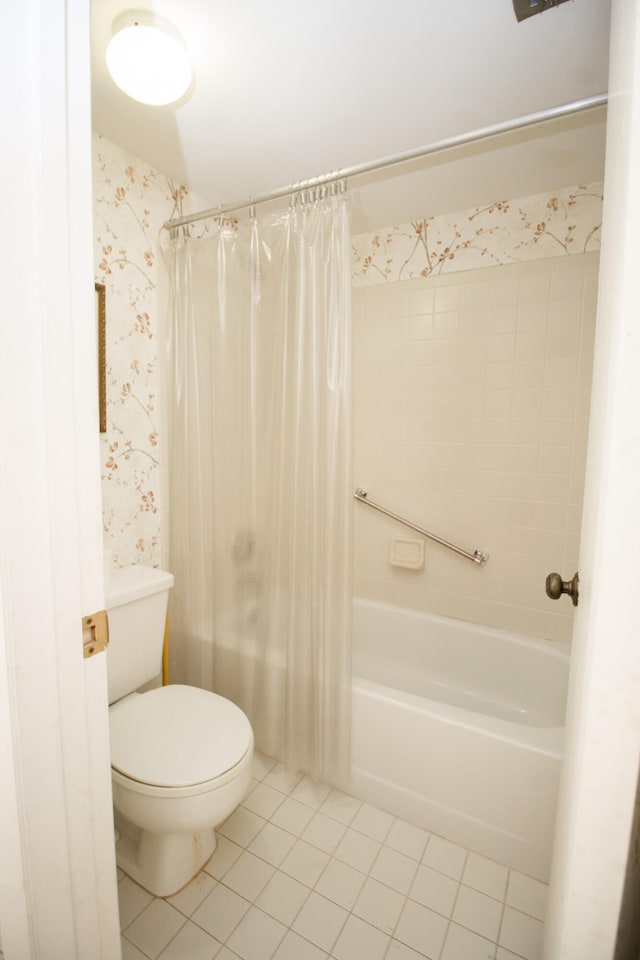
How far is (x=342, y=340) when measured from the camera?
1.38 meters

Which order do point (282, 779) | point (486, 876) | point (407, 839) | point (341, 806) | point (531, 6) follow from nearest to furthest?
point (531, 6) → point (486, 876) → point (407, 839) → point (341, 806) → point (282, 779)

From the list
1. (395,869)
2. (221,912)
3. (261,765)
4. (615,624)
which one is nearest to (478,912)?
(395,869)

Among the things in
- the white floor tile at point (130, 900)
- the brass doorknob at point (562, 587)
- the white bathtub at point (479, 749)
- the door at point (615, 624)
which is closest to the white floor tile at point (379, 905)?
the white bathtub at point (479, 749)

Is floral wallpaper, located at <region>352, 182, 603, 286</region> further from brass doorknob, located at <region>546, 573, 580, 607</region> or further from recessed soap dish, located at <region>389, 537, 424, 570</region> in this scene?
brass doorknob, located at <region>546, 573, 580, 607</region>

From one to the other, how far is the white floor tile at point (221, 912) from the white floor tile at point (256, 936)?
18mm

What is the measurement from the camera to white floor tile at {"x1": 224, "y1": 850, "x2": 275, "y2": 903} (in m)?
1.21

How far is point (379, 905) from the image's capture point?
1.18 metres

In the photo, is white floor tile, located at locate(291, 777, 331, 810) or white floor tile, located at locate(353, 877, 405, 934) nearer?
white floor tile, located at locate(353, 877, 405, 934)

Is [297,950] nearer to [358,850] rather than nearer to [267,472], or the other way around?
[358,850]

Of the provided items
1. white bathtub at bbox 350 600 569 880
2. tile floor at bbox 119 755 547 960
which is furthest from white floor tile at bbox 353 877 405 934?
white bathtub at bbox 350 600 569 880

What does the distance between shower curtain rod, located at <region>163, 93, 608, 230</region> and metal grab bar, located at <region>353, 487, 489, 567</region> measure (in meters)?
1.37

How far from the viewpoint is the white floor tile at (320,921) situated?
109cm

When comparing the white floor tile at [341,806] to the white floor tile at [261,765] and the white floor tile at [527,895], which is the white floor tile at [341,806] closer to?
the white floor tile at [261,765]

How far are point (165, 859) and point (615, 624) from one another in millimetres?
1388
